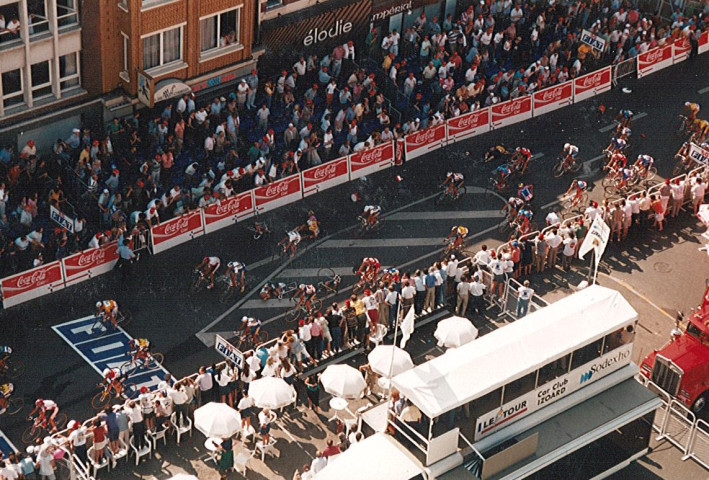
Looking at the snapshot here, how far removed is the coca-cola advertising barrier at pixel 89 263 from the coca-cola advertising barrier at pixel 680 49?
1271 inches

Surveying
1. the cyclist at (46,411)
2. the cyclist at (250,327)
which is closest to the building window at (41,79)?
the cyclist at (250,327)

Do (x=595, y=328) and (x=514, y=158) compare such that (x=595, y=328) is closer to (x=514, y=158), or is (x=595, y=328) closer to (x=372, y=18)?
(x=514, y=158)

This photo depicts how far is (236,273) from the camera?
57312 mm

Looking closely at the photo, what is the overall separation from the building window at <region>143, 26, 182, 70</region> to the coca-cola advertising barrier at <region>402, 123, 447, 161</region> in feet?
35.6

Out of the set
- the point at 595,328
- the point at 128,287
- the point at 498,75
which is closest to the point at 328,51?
the point at 498,75

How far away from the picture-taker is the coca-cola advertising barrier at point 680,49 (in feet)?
244

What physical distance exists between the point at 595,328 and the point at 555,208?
17846 mm

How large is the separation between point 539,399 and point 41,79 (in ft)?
88.9

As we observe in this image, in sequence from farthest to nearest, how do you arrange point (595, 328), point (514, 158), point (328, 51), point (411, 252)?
point (328, 51), point (514, 158), point (411, 252), point (595, 328)

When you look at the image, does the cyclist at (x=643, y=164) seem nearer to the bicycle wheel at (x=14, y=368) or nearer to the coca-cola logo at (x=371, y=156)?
the coca-cola logo at (x=371, y=156)

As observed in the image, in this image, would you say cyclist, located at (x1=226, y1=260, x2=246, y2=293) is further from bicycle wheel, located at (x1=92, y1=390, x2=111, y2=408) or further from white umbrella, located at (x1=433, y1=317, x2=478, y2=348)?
white umbrella, located at (x1=433, y1=317, x2=478, y2=348)

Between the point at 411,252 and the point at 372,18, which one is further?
the point at 372,18

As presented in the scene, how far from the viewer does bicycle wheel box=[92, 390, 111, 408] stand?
5144 cm

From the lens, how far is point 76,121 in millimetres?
62656
